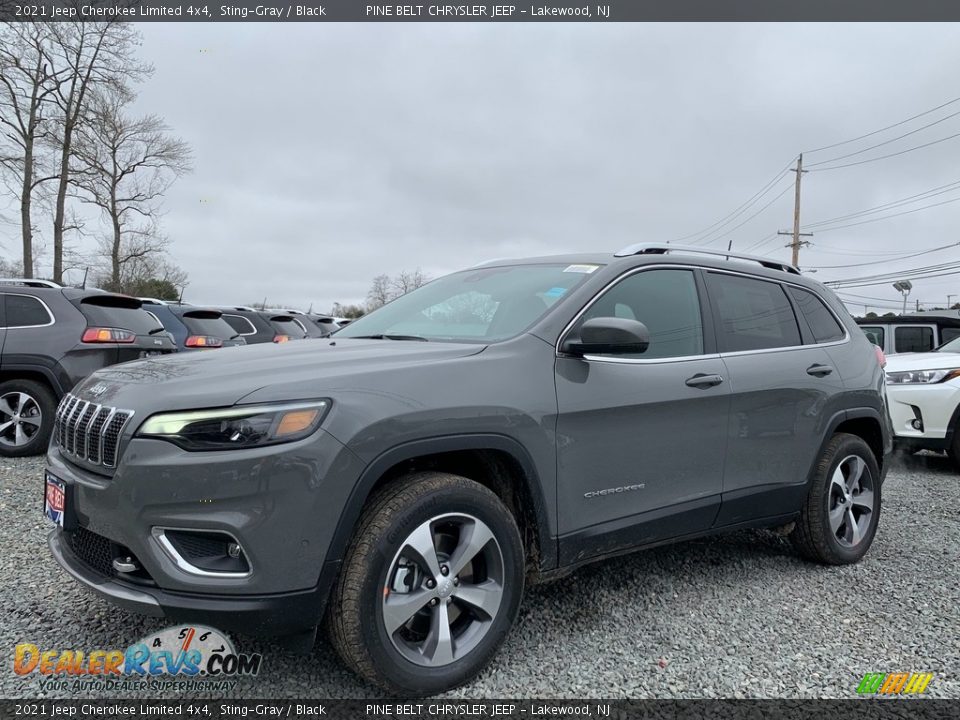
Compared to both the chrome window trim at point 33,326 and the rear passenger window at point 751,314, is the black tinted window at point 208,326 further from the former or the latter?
the rear passenger window at point 751,314

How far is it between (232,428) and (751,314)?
2790mm

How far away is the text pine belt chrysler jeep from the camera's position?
2.17 metres

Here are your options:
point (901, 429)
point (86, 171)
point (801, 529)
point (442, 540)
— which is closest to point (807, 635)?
point (801, 529)

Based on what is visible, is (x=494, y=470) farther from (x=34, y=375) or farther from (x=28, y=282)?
(x=28, y=282)

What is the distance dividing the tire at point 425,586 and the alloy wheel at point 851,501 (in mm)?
2278

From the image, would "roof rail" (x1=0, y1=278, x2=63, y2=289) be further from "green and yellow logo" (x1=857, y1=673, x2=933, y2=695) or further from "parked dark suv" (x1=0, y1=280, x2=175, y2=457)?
"green and yellow logo" (x1=857, y1=673, x2=933, y2=695)

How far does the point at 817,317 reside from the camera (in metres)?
4.12

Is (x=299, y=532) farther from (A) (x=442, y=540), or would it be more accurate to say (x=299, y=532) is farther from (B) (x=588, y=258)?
(B) (x=588, y=258)

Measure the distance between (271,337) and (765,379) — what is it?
29.0 feet

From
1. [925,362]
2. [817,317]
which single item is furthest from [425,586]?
[925,362]

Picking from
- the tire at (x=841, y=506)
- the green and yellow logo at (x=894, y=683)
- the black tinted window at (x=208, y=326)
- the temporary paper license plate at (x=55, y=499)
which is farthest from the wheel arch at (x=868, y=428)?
the black tinted window at (x=208, y=326)

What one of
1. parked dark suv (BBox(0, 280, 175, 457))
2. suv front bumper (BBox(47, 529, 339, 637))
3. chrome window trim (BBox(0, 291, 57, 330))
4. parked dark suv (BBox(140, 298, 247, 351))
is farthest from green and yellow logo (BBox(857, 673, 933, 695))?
parked dark suv (BBox(140, 298, 247, 351))

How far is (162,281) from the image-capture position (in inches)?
1467

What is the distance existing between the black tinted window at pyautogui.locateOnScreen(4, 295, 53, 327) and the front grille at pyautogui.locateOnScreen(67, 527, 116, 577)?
4.69 m
